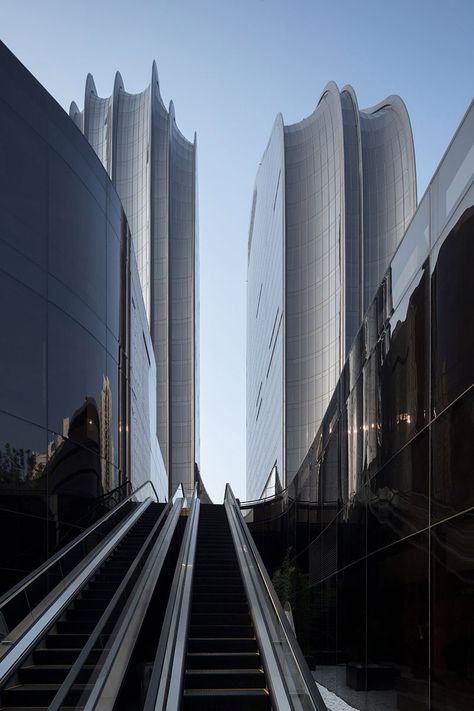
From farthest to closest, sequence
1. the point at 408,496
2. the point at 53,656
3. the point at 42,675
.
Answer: the point at 408,496 < the point at 53,656 < the point at 42,675

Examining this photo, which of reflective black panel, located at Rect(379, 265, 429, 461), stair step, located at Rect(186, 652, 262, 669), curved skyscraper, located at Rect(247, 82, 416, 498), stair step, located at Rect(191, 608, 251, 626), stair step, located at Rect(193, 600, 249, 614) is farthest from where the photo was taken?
curved skyscraper, located at Rect(247, 82, 416, 498)

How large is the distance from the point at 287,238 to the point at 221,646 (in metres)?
56.8

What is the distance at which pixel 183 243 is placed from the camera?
77.4m

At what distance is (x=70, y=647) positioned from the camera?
9.20m

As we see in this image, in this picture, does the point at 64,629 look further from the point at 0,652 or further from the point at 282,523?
the point at 282,523

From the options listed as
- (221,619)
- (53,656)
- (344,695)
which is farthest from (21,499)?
(344,695)

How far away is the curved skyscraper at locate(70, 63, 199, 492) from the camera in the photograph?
72.1m

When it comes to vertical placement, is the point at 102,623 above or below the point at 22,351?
below

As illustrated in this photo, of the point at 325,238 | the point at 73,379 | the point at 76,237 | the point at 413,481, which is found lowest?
the point at 413,481

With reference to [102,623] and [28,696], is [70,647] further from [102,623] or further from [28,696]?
[28,696]

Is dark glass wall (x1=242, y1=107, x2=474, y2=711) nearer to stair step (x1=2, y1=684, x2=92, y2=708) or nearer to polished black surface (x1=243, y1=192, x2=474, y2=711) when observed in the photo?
polished black surface (x1=243, y1=192, x2=474, y2=711)

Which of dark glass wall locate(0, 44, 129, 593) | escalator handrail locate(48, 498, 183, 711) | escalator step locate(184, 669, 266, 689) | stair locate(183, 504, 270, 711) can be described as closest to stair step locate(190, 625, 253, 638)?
stair locate(183, 504, 270, 711)

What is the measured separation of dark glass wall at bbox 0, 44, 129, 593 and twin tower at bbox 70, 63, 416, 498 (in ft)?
135

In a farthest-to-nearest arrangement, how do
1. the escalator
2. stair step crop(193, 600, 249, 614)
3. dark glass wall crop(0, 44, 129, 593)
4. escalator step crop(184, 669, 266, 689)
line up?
dark glass wall crop(0, 44, 129, 593)
stair step crop(193, 600, 249, 614)
escalator step crop(184, 669, 266, 689)
the escalator
